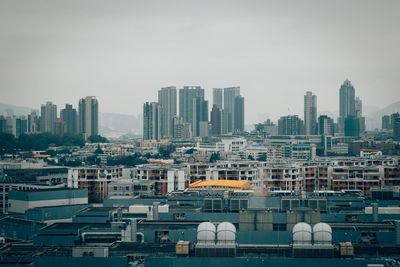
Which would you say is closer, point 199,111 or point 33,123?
point 33,123

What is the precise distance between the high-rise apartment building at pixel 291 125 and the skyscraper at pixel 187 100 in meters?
20.9

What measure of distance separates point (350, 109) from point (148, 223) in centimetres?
6545

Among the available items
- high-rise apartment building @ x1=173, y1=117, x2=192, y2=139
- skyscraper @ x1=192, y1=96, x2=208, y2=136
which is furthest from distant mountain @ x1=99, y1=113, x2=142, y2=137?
high-rise apartment building @ x1=173, y1=117, x2=192, y2=139

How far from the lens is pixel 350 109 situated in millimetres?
74438

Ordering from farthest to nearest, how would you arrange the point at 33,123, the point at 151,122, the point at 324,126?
1. the point at 151,122
2. the point at 324,126
3. the point at 33,123

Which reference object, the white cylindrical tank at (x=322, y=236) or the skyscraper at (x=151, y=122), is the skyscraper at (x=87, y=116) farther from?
the white cylindrical tank at (x=322, y=236)

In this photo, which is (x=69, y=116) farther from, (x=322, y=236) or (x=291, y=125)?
(x=322, y=236)

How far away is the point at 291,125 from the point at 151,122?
1265 cm

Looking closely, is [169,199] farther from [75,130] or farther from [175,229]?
[75,130]

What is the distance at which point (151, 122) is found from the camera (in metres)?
63.0

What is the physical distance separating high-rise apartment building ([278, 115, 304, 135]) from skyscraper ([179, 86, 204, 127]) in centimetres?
2092

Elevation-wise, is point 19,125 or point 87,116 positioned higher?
point 87,116

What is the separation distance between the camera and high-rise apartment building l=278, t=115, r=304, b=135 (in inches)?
2530

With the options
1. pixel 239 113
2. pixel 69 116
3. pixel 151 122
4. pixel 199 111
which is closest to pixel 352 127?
pixel 151 122
